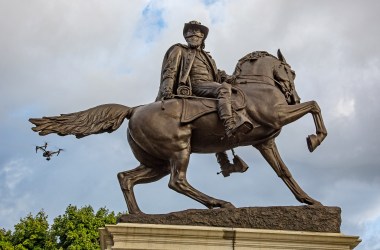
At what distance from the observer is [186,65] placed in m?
11.0

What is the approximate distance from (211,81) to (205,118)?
46.3 inches

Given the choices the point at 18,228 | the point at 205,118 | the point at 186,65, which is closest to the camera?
the point at 205,118

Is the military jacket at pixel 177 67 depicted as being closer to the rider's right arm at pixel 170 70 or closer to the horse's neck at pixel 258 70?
the rider's right arm at pixel 170 70

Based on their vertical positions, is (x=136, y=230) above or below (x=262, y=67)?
below

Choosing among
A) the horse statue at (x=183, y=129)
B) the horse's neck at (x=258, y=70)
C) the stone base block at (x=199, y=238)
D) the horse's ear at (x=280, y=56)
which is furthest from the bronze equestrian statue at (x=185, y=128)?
the stone base block at (x=199, y=238)

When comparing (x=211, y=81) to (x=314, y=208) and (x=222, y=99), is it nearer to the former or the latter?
(x=222, y=99)

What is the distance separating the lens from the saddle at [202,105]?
10133 millimetres

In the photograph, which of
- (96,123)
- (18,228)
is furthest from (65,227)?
(96,123)

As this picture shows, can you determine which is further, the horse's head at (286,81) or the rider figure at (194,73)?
the horse's head at (286,81)

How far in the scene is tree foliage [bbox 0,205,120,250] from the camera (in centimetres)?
2906

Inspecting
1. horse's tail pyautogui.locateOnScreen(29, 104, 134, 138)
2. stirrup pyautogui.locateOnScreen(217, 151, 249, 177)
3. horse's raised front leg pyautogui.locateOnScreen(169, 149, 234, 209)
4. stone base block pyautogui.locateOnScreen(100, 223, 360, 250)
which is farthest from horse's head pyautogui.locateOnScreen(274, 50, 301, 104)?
stone base block pyautogui.locateOnScreen(100, 223, 360, 250)

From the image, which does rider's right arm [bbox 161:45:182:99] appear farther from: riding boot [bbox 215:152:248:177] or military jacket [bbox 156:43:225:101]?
riding boot [bbox 215:152:248:177]

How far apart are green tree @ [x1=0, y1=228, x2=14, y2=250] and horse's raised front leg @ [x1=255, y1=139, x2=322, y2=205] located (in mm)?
20542

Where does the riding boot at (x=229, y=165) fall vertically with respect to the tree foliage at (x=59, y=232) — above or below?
below
